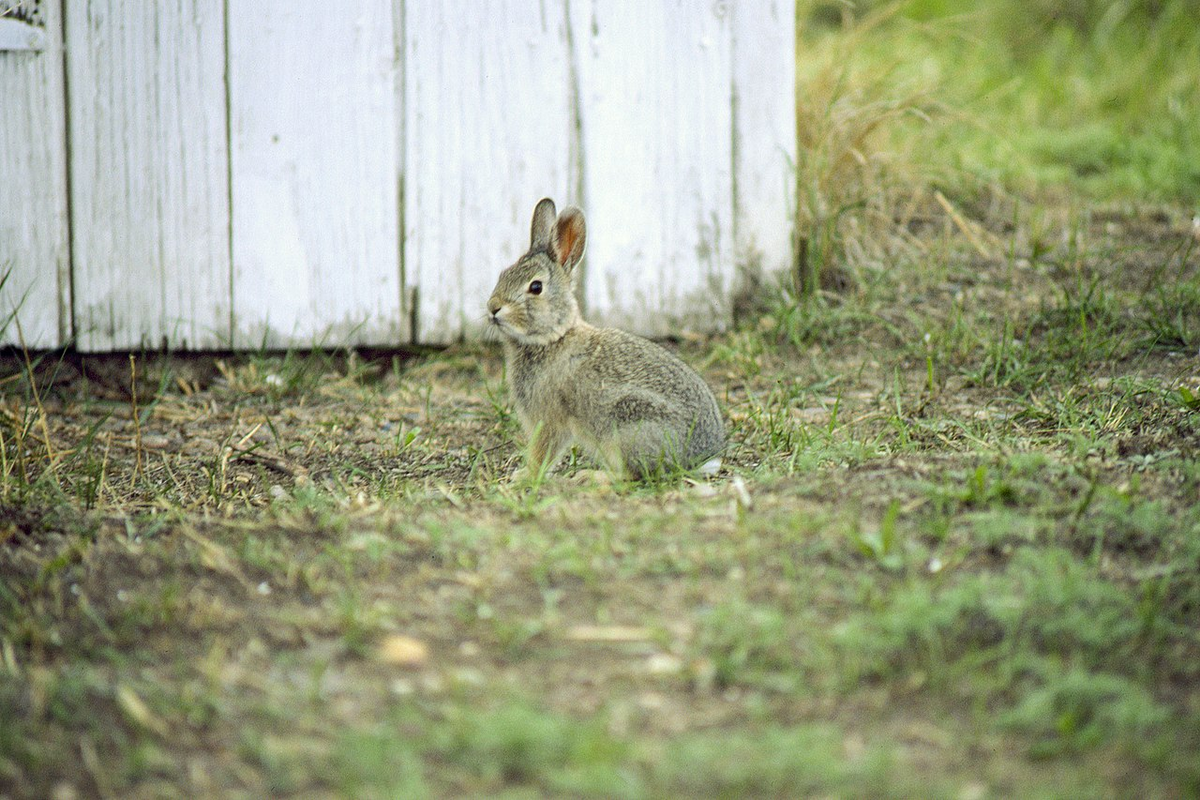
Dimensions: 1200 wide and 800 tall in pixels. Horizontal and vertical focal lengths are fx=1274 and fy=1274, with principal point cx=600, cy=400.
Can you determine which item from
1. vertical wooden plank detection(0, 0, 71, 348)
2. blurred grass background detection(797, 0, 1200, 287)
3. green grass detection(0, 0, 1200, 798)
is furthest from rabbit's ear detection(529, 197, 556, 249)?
vertical wooden plank detection(0, 0, 71, 348)

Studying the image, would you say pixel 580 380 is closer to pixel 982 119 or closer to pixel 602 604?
pixel 602 604

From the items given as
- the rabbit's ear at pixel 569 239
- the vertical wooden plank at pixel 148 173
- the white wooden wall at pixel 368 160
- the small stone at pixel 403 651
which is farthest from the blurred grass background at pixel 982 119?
the small stone at pixel 403 651

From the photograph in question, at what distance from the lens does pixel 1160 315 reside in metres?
5.10

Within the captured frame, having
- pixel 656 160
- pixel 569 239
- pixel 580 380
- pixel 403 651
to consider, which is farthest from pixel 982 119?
pixel 403 651

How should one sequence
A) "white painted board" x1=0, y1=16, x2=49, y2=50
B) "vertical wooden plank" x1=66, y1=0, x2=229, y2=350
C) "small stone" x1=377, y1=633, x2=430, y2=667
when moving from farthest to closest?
"vertical wooden plank" x1=66, y1=0, x2=229, y2=350
"white painted board" x1=0, y1=16, x2=49, y2=50
"small stone" x1=377, y1=633, x2=430, y2=667

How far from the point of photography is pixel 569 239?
4.55 meters

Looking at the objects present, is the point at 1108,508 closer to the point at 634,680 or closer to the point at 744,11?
the point at 634,680

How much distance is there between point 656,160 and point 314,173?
1.43 metres

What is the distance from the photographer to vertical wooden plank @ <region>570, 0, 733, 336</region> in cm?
529

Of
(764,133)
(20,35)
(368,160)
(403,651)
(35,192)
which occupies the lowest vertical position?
(403,651)

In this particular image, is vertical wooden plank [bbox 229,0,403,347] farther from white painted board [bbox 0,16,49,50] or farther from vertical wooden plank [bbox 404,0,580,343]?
white painted board [bbox 0,16,49,50]

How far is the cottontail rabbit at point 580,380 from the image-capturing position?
13.4 ft

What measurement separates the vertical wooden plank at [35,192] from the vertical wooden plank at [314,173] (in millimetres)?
642

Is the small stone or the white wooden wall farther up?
the white wooden wall
